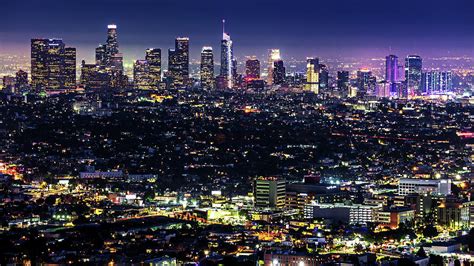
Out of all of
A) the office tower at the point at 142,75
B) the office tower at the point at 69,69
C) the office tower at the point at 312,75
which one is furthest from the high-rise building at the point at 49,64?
the office tower at the point at 312,75

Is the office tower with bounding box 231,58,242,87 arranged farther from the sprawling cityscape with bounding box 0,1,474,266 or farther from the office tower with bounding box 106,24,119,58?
the office tower with bounding box 106,24,119,58

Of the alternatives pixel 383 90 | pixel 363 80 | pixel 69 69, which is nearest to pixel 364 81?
pixel 363 80

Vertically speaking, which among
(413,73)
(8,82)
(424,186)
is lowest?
(424,186)

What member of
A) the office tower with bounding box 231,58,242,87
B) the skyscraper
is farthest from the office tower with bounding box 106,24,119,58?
the skyscraper

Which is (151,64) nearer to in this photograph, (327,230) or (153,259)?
(327,230)

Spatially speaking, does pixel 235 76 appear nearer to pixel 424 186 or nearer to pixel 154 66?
pixel 154 66

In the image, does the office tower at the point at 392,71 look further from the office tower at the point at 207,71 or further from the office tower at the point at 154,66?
the office tower at the point at 154,66

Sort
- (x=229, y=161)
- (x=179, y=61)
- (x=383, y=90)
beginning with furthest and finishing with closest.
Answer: (x=383, y=90)
(x=179, y=61)
(x=229, y=161)
